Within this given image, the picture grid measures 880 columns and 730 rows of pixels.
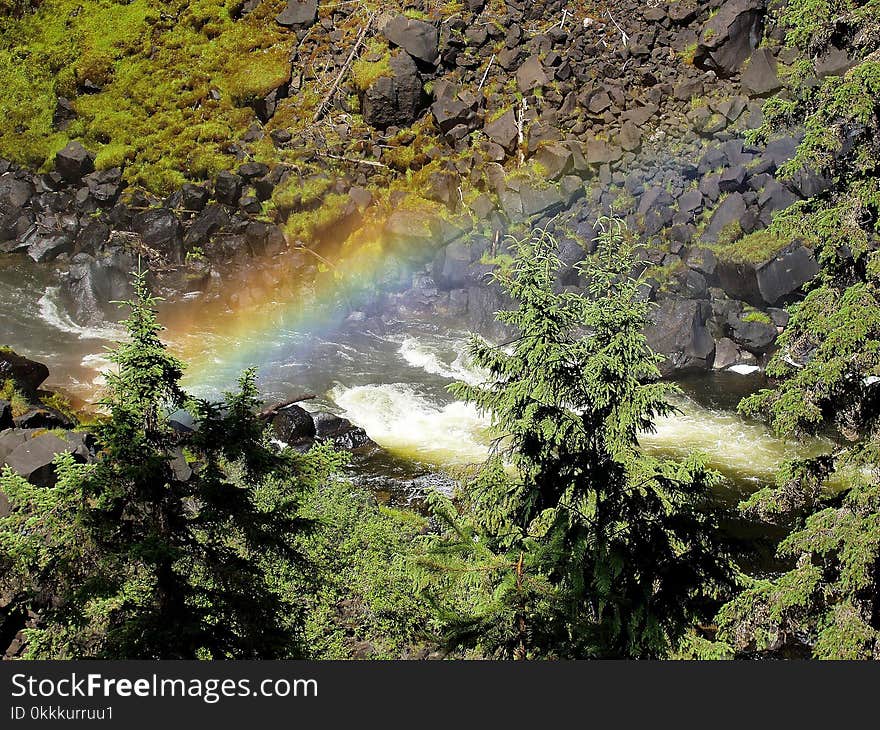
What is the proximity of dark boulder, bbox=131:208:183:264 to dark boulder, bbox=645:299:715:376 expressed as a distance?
67.2ft

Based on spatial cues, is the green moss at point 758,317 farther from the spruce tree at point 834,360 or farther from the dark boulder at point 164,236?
the dark boulder at point 164,236

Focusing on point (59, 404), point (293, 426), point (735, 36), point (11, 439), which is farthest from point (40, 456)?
point (735, 36)

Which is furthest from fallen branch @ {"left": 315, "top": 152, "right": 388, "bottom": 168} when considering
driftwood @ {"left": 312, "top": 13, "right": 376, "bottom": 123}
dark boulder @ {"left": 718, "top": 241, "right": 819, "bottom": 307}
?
dark boulder @ {"left": 718, "top": 241, "right": 819, "bottom": 307}

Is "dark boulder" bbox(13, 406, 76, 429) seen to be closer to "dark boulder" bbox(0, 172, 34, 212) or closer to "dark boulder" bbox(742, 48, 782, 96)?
"dark boulder" bbox(0, 172, 34, 212)

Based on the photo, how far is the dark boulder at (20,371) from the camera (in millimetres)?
Answer: 17594

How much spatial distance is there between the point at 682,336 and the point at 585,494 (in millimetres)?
19630

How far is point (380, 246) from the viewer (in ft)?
107

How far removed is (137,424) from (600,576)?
4964 mm

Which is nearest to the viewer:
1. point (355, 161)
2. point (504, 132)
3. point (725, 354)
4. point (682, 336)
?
point (682, 336)

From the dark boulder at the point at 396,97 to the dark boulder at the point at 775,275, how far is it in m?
18.5

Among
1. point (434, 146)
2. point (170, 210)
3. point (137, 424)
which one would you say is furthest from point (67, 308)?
point (137, 424)

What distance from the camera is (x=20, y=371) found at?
59.4 ft

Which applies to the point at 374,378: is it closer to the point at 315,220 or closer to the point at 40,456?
the point at 315,220

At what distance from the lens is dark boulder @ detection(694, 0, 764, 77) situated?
3453 cm
